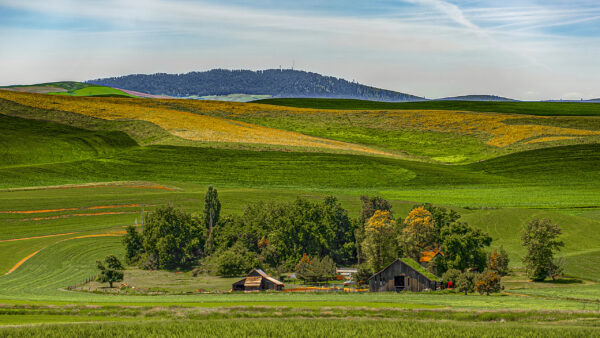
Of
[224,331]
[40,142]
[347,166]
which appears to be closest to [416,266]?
[224,331]

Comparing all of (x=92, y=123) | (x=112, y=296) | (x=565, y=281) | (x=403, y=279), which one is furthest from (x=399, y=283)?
(x=92, y=123)

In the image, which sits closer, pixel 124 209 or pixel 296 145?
pixel 124 209

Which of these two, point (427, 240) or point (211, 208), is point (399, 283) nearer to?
point (427, 240)

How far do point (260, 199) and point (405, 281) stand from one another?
32919mm

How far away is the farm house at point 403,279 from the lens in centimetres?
6562

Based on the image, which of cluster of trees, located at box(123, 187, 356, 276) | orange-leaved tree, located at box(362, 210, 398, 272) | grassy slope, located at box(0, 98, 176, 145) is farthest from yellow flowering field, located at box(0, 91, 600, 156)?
orange-leaved tree, located at box(362, 210, 398, 272)

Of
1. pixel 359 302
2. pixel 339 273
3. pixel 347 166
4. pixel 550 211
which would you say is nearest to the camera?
pixel 359 302

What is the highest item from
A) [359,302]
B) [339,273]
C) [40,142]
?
[40,142]

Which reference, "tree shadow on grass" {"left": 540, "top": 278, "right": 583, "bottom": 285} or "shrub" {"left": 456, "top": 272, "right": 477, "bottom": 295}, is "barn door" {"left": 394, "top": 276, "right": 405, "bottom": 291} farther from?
"tree shadow on grass" {"left": 540, "top": 278, "right": 583, "bottom": 285}

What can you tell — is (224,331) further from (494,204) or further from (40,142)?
(40,142)

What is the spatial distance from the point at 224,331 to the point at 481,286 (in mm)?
31710

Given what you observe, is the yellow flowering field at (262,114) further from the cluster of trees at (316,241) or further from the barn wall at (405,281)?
the barn wall at (405,281)

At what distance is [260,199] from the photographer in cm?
9381

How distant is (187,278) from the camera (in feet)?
238
